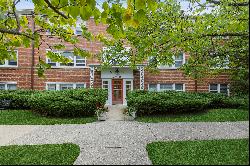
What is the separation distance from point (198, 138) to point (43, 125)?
8.11 meters

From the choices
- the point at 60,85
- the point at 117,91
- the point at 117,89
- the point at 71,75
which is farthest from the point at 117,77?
the point at 60,85

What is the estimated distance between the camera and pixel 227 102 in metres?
21.8

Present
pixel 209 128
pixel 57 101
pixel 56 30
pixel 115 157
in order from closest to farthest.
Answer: pixel 56 30 < pixel 115 157 < pixel 209 128 < pixel 57 101

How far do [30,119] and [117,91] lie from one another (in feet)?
39.8

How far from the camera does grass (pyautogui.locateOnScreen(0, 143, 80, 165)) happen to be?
7.36 m

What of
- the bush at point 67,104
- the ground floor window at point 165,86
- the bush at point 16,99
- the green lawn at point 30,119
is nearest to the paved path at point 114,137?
the green lawn at point 30,119

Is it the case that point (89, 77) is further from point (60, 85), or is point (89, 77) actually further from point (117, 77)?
point (60, 85)

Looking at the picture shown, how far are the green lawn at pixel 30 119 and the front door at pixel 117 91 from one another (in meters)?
10.2

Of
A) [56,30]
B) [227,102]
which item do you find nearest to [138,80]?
[227,102]

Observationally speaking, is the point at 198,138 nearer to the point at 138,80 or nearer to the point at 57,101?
the point at 57,101

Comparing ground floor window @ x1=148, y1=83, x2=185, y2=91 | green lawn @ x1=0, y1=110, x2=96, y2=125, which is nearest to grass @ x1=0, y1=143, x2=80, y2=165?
green lawn @ x1=0, y1=110, x2=96, y2=125

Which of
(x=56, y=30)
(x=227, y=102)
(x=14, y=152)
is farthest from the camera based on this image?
(x=227, y=102)

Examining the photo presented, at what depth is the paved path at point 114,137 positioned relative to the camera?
24.8 feet

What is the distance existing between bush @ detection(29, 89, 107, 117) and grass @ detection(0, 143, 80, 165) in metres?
7.68
